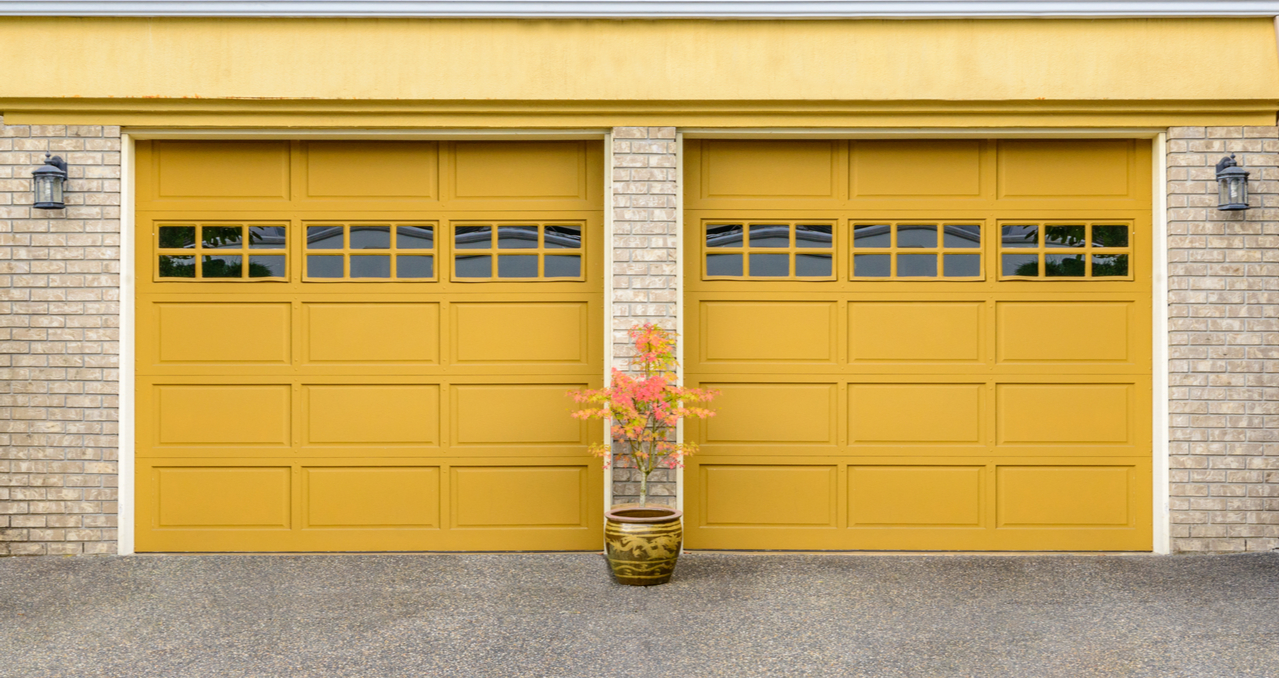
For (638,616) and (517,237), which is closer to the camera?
(638,616)

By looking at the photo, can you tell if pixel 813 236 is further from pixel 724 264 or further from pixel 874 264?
pixel 724 264

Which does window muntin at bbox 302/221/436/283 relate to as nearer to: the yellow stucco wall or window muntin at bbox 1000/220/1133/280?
the yellow stucco wall

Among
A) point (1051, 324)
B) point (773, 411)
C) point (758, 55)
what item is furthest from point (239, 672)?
point (1051, 324)

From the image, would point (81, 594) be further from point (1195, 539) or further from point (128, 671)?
point (1195, 539)

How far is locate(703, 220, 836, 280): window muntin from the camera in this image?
5816 mm

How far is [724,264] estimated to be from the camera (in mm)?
5832

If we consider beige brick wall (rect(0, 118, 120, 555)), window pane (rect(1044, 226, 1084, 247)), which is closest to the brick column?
window pane (rect(1044, 226, 1084, 247))

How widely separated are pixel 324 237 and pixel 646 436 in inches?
94.0

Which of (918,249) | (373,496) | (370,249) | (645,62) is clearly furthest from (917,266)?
(373,496)

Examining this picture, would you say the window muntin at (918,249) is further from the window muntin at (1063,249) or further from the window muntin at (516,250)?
the window muntin at (516,250)

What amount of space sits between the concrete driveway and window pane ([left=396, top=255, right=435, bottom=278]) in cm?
174

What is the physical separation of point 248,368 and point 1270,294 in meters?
6.25

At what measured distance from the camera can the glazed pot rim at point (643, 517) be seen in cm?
509

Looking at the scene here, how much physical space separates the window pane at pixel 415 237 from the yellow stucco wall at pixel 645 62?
755mm
